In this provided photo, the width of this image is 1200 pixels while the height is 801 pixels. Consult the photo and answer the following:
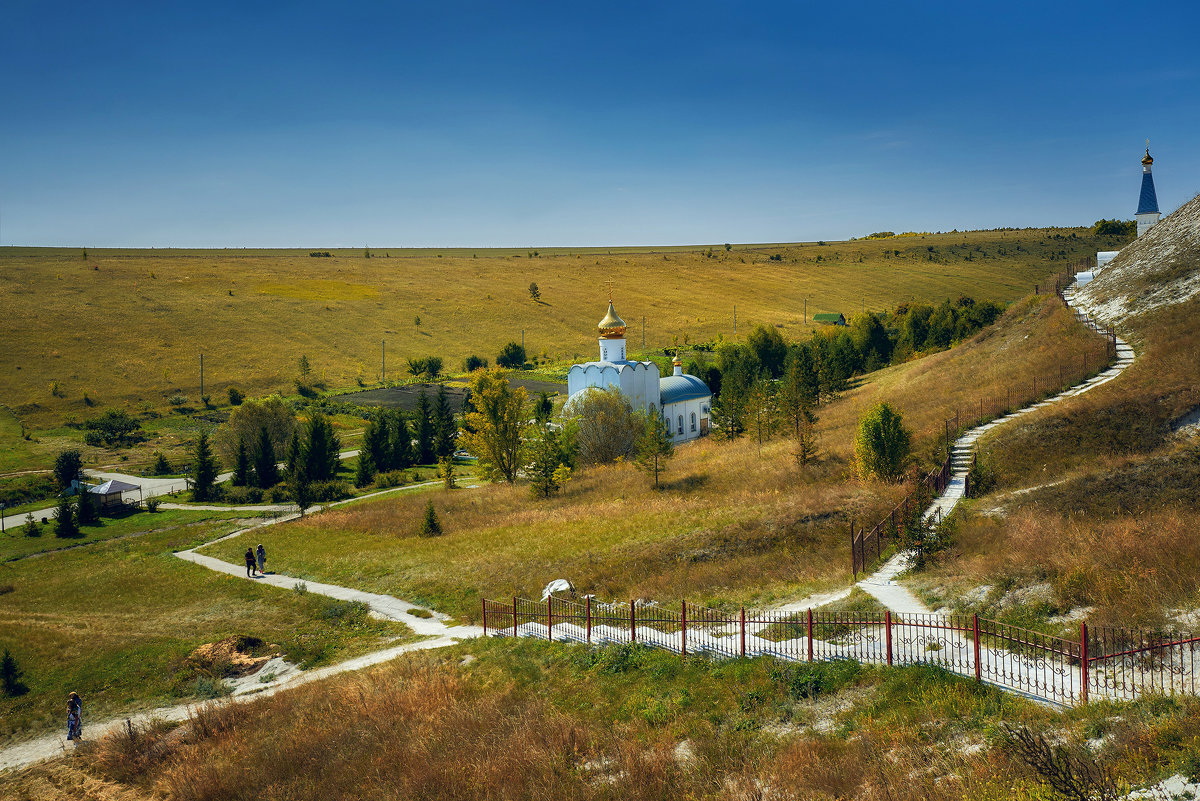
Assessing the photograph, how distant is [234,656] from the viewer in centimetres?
2205

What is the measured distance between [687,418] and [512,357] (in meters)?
50.1

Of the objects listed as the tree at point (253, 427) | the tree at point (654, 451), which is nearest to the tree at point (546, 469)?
the tree at point (654, 451)

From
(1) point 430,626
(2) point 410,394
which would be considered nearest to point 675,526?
(1) point 430,626

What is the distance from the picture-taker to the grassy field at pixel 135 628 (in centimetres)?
2078

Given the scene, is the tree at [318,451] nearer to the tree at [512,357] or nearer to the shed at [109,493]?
the shed at [109,493]

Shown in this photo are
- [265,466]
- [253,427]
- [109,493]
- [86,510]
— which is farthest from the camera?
[253,427]

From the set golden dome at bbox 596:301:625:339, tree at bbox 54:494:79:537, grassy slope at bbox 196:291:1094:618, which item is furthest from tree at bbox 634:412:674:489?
tree at bbox 54:494:79:537

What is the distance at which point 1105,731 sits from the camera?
9539 mm

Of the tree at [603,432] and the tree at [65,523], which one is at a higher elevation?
the tree at [603,432]

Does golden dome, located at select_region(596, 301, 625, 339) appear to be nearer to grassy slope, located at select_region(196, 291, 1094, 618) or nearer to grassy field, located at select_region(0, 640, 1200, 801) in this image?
grassy slope, located at select_region(196, 291, 1094, 618)

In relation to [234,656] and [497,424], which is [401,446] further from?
[234,656]

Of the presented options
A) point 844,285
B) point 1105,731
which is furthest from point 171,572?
point 844,285

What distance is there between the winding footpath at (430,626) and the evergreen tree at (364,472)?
98.0ft

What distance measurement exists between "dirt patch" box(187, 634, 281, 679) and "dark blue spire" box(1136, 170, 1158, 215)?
5715 centimetres
